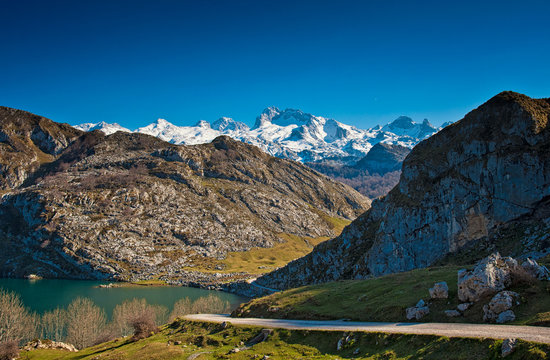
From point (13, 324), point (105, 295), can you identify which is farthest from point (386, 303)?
point (105, 295)

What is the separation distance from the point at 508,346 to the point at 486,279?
12.7 m

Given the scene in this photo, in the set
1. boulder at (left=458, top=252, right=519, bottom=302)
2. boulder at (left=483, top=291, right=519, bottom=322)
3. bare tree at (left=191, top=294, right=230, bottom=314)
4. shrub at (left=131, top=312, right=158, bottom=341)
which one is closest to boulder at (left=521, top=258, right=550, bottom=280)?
boulder at (left=458, top=252, right=519, bottom=302)

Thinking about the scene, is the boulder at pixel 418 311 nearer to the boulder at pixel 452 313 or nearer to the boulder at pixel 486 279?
the boulder at pixel 452 313

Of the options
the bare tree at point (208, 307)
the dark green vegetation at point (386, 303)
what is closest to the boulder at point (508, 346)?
the dark green vegetation at point (386, 303)

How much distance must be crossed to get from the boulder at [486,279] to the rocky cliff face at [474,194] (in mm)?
32664

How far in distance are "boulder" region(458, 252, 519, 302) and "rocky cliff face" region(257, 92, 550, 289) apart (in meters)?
32.7

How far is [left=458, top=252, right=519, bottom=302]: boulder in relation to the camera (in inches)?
1316

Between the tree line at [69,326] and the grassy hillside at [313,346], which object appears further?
the tree line at [69,326]

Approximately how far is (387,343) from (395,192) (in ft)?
275

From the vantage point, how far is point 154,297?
175 meters

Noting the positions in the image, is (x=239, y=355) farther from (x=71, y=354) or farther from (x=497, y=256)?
(x=71, y=354)

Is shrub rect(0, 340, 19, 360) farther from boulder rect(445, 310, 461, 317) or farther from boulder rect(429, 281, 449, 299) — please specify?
boulder rect(445, 310, 461, 317)

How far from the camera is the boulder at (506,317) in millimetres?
29375

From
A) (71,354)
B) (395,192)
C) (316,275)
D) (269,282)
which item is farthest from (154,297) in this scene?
(395,192)
